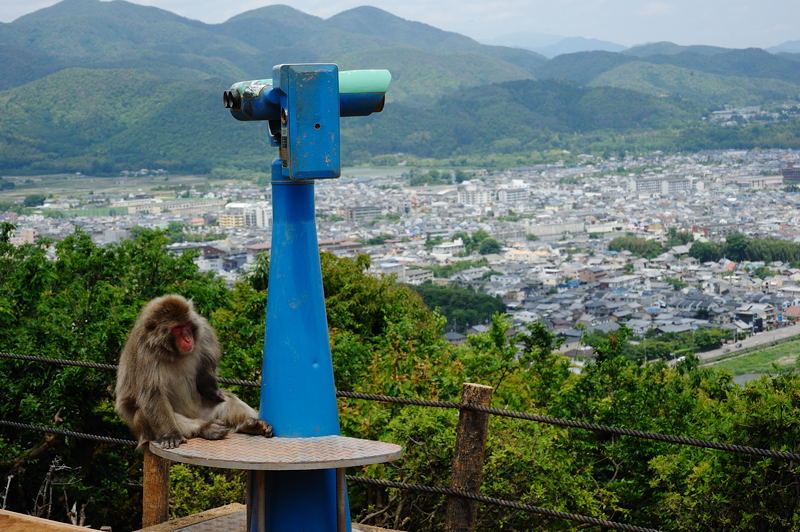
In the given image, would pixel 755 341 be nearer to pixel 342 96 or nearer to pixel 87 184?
pixel 342 96

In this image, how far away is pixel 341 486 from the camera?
7.55ft

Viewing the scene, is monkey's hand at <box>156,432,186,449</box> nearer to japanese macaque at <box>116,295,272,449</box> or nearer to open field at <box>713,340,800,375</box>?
japanese macaque at <box>116,295,272,449</box>

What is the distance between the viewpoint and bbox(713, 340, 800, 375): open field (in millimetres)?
22766

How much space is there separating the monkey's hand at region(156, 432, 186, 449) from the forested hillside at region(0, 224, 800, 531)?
1480 millimetres

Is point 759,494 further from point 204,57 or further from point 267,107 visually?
point 204,57

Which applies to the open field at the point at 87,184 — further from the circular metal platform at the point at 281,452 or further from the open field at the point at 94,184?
the circular metal platform at the point at 281,452

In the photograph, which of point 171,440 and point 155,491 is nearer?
point 171,440

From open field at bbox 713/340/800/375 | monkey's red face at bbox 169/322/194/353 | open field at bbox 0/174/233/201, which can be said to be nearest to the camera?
monkey's red face at bbox 169/322/194/353

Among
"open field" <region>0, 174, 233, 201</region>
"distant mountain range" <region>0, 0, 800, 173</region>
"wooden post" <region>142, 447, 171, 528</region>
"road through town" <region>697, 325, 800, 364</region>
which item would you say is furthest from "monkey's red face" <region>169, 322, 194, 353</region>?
"distant mountain range" <region>0, 0, 800, 173</region>

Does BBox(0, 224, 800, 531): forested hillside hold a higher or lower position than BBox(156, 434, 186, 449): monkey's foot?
lower

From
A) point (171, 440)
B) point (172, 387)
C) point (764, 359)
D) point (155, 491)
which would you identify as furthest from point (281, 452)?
point (764, 359)

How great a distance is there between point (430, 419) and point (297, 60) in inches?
3815

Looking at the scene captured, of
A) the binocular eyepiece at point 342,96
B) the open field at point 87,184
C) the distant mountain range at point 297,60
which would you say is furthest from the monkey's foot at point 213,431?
the distant mountain range at point 297,60

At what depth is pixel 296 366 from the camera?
2342 millimetres
